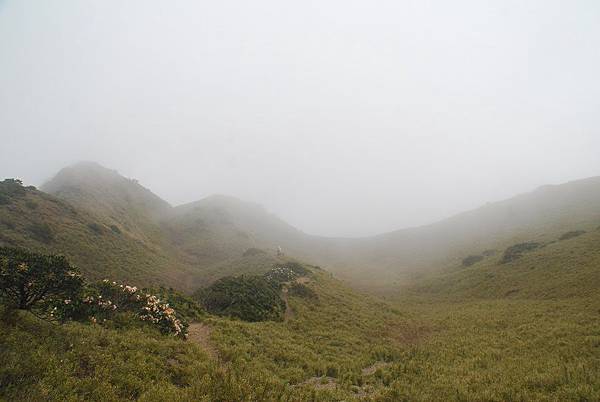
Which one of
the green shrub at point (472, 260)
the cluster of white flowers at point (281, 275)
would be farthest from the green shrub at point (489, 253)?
the cluster of white flowers at point (281, 275)

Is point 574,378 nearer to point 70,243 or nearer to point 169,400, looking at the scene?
point 169,400

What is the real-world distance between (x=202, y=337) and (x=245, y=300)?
24.3ft

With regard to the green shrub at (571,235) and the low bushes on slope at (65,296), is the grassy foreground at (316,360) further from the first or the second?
the green shrub at (571,235)

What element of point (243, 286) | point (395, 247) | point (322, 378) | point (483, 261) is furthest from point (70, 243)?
point (395, 247)

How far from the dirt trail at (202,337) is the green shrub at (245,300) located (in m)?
3.69

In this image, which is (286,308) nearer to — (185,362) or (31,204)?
(185,362)

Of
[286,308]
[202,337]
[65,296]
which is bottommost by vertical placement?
[286,308]

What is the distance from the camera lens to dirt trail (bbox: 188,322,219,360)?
14.9m

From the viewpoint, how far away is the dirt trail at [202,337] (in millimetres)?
14889

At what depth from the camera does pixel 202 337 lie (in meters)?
16.6

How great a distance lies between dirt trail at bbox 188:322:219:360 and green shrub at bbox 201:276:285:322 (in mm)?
3690

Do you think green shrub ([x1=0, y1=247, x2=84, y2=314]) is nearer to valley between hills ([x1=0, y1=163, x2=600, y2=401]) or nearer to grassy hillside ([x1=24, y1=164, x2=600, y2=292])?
valley between hills ([x1=0, y1=163, x2=600, y2=401])

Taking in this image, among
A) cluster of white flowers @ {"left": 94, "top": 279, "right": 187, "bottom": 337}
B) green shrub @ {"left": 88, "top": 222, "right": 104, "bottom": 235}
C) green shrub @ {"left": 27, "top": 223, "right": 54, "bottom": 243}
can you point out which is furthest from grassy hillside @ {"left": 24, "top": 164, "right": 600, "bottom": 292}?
cluster of white flowers @ {"left": 94, "top": 279, "right": 187, "bottom": 337}

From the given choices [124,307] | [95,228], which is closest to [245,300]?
[124,307]
